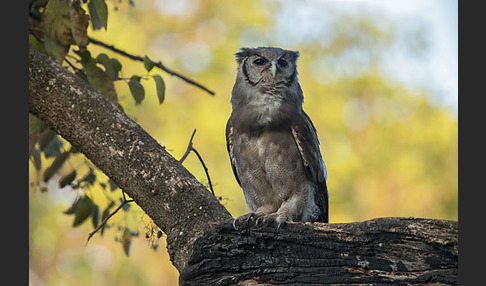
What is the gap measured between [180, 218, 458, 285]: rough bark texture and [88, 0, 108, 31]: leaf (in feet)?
5.34

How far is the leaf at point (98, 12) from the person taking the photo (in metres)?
3.66

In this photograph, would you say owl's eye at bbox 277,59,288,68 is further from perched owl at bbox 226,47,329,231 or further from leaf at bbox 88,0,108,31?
leaf at bbox 88,0,108,31

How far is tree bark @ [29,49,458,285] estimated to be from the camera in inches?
100

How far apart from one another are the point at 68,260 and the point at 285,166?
25.1 ft

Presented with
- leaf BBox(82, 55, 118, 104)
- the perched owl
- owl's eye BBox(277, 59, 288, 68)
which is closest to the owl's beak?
the perched owl

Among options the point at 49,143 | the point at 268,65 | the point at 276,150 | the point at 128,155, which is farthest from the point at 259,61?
the point at 128,155

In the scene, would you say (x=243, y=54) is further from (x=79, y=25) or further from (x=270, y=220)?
(x=270, y=220)

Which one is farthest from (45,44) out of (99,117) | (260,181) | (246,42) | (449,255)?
(246,42)

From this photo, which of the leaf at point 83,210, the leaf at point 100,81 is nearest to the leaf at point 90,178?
the leaf at point 83,210

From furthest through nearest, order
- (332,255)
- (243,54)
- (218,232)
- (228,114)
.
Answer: (228,114) < (243,54) < (218,232) < (332,255)

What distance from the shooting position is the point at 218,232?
2775 millimetres

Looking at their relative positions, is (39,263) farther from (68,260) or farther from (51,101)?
(51,101)

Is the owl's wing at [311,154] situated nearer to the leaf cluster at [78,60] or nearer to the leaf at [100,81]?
the leaf cluster at [78,60]

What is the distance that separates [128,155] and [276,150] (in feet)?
4.77
